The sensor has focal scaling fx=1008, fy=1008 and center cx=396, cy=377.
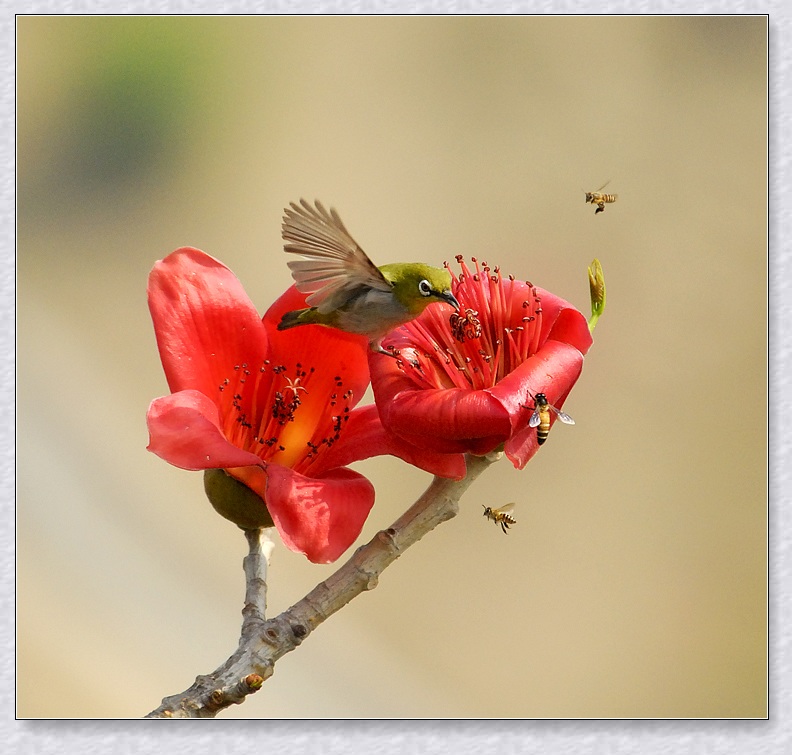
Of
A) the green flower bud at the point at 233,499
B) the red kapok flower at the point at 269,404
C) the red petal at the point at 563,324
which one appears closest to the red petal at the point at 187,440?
the red kapok flower at the point at 269,404

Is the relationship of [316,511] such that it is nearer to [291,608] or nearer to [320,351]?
[291,608]

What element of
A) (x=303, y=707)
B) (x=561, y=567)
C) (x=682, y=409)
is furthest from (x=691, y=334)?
(x=303, y=707)

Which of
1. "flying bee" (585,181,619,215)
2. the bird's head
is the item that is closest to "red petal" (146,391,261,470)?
the bird's head

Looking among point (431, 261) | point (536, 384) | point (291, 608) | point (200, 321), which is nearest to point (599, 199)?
point (431, 261)

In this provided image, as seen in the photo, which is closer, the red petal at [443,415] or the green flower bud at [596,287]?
the red petal at [443,415]

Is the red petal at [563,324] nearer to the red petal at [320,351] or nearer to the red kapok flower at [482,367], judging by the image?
the red kapok flower at [482,367]

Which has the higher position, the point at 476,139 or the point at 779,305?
the point at 476,139

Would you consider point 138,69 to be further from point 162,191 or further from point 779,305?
point 779,305
